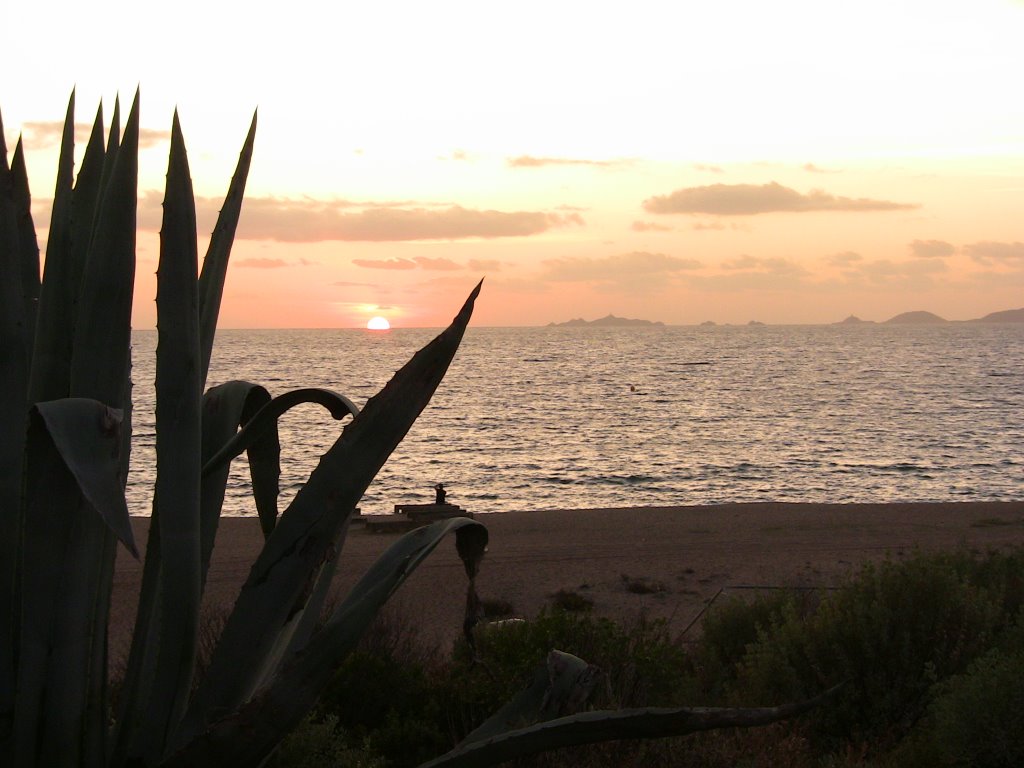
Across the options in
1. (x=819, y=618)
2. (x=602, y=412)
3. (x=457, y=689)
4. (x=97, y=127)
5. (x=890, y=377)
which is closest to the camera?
(x=97, y=127)

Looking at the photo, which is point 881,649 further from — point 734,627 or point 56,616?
point 56,616

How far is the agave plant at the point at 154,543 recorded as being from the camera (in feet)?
5.77

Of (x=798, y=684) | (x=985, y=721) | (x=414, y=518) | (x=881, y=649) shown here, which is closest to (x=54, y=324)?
(x=985, y=721)

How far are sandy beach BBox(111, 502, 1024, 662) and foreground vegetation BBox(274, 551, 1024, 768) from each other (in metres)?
3.83

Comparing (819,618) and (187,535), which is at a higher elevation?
(187,535)

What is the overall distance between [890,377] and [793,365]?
86.3 ft

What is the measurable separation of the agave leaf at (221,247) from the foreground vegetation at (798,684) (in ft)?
8.50

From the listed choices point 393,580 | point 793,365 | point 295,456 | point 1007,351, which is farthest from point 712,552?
point 1007,351

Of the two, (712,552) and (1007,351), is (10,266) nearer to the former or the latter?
(712,552)

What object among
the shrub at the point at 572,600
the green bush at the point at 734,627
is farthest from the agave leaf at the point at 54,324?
the shrub at the point at 572,600

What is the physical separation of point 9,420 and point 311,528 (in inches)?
24.0

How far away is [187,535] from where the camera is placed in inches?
75.4

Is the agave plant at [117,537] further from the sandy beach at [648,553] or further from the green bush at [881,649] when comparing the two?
the sandy beach at [648,553]

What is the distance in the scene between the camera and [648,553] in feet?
58.0
